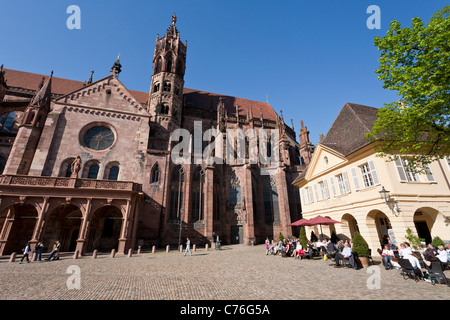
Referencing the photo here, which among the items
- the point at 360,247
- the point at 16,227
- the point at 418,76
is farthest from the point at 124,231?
the point at 418,76

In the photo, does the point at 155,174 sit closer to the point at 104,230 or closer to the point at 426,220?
the point at 104,230

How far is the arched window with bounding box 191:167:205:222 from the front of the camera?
2581 centimetres

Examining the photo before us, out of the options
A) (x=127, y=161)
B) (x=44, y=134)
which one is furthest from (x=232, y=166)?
(x=44, y=134)

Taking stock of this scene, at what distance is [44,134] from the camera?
2202cm

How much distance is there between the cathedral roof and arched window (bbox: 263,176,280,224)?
14.2m

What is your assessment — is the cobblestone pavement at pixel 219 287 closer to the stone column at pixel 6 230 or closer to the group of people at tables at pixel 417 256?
the group of people at tables at pixel 417 256

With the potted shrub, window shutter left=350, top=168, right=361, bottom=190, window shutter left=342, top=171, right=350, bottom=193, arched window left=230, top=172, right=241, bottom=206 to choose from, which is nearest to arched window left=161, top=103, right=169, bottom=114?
arched window left=230, top=172, right=241, bottom=206

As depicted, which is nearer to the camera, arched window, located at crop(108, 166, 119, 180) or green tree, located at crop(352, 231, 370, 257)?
green tree, located at crop(352, 231, 370, 257)

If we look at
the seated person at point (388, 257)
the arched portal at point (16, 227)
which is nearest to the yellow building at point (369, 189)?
the seated person at point (388, 257)

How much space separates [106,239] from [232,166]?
1761 cm

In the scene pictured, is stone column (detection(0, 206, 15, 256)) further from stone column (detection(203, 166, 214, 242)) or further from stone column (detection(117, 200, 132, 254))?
stone column (detection(203, 166, 214, 242))

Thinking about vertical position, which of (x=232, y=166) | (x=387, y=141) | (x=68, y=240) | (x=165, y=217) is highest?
(x=232, y=166)
